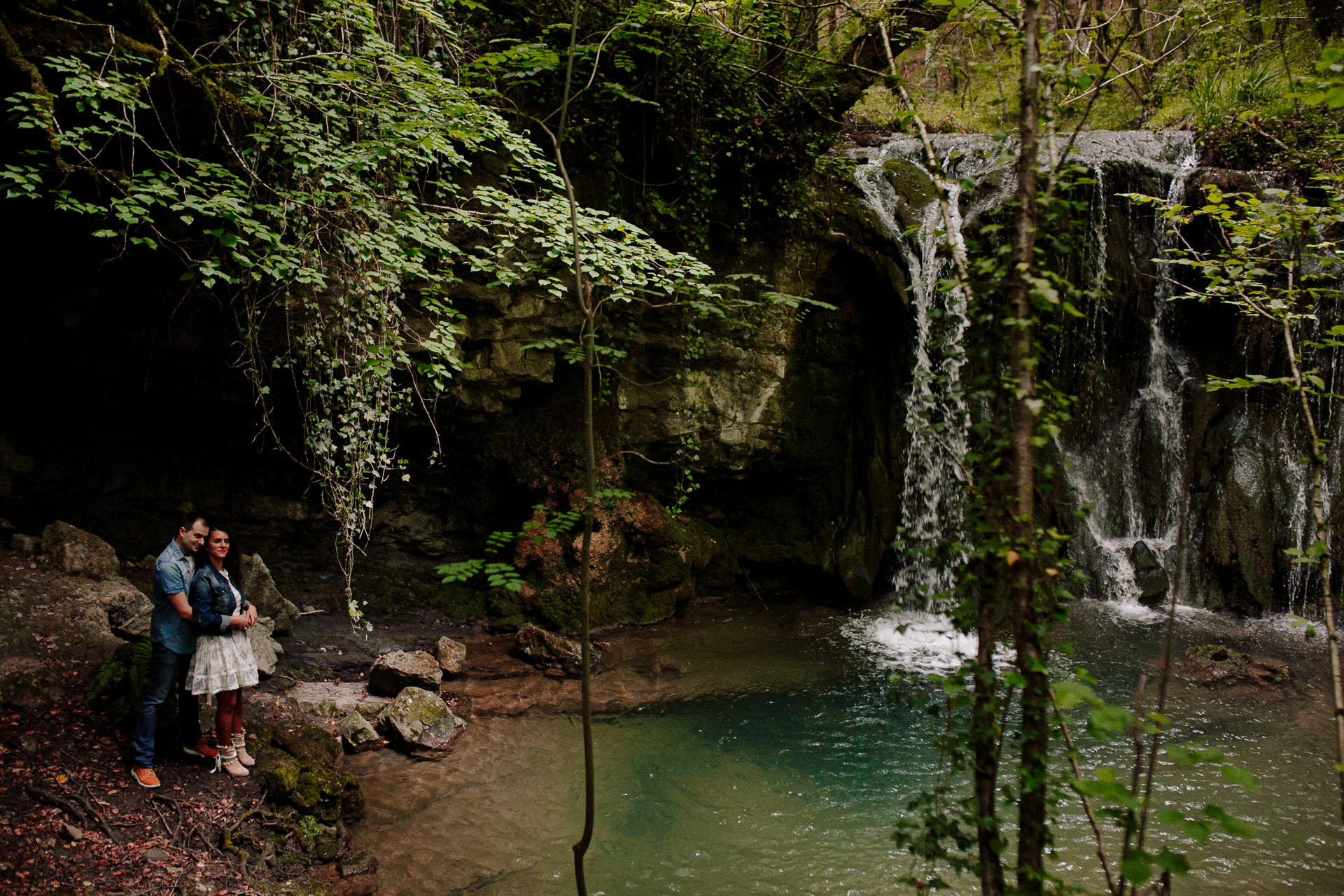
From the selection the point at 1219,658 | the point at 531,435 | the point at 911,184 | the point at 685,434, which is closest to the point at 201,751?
the point at 531,435

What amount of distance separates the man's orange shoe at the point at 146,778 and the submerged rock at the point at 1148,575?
9545 mm

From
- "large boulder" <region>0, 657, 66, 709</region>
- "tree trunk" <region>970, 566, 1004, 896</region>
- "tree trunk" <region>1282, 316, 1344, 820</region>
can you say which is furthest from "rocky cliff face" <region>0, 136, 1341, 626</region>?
"tree trunk" <region>970, 566, 1004, 896</region>

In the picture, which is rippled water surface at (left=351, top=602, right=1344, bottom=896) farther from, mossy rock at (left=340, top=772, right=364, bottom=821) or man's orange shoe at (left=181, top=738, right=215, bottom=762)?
man's orange shoe at (left=181, top=738, right=215, bottom=762)

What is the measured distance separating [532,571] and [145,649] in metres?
3.71

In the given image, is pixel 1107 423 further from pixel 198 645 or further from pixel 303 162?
pixel 198 645

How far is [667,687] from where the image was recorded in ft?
20.3

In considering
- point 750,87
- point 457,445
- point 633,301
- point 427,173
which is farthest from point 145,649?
point 750,87

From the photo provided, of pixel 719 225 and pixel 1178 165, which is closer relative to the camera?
pixel 719 225

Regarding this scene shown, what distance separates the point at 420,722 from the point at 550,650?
1.58m

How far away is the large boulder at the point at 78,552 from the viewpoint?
17.7 feet

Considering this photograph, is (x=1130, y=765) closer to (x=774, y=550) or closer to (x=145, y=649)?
(x=774, y=550)

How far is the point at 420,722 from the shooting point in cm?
509

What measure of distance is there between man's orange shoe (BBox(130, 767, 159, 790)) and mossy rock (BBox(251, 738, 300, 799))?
0.47m

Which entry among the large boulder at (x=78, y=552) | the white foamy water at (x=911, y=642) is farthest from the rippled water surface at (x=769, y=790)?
the large boulder at (x=78, y=552)
